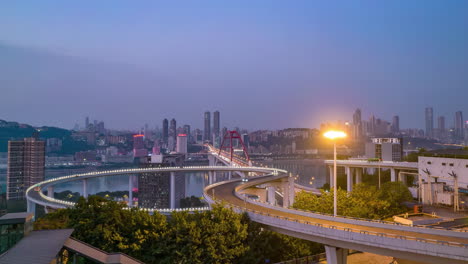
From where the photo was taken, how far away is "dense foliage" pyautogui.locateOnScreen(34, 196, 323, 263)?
68.8 ft

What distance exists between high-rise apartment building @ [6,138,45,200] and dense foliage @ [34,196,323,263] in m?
94.2

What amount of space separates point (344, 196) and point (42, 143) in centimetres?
10442

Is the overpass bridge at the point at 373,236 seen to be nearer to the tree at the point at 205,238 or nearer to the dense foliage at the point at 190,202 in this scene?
the tree at the point at 205,238

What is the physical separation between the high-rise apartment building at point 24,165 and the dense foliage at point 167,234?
94.2 metres

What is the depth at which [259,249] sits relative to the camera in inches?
918

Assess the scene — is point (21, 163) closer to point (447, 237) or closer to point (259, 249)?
point (259, 249)

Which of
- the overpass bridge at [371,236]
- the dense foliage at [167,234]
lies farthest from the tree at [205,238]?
the overpass bridge at [371,236]

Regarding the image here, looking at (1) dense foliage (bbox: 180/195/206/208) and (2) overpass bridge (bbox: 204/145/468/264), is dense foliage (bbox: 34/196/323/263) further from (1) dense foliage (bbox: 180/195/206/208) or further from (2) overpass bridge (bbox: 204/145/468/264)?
(1) dense foliage (bbox: 180/195/206/208)

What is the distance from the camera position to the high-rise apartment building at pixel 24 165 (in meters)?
103

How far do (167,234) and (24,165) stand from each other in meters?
104

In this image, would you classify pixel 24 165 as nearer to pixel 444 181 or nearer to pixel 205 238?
pixel 205 238

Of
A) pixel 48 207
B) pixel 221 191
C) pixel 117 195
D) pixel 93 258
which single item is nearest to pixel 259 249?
pixel 93 258

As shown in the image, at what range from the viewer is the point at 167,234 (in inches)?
848

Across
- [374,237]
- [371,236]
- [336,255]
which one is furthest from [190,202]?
[374,237]
